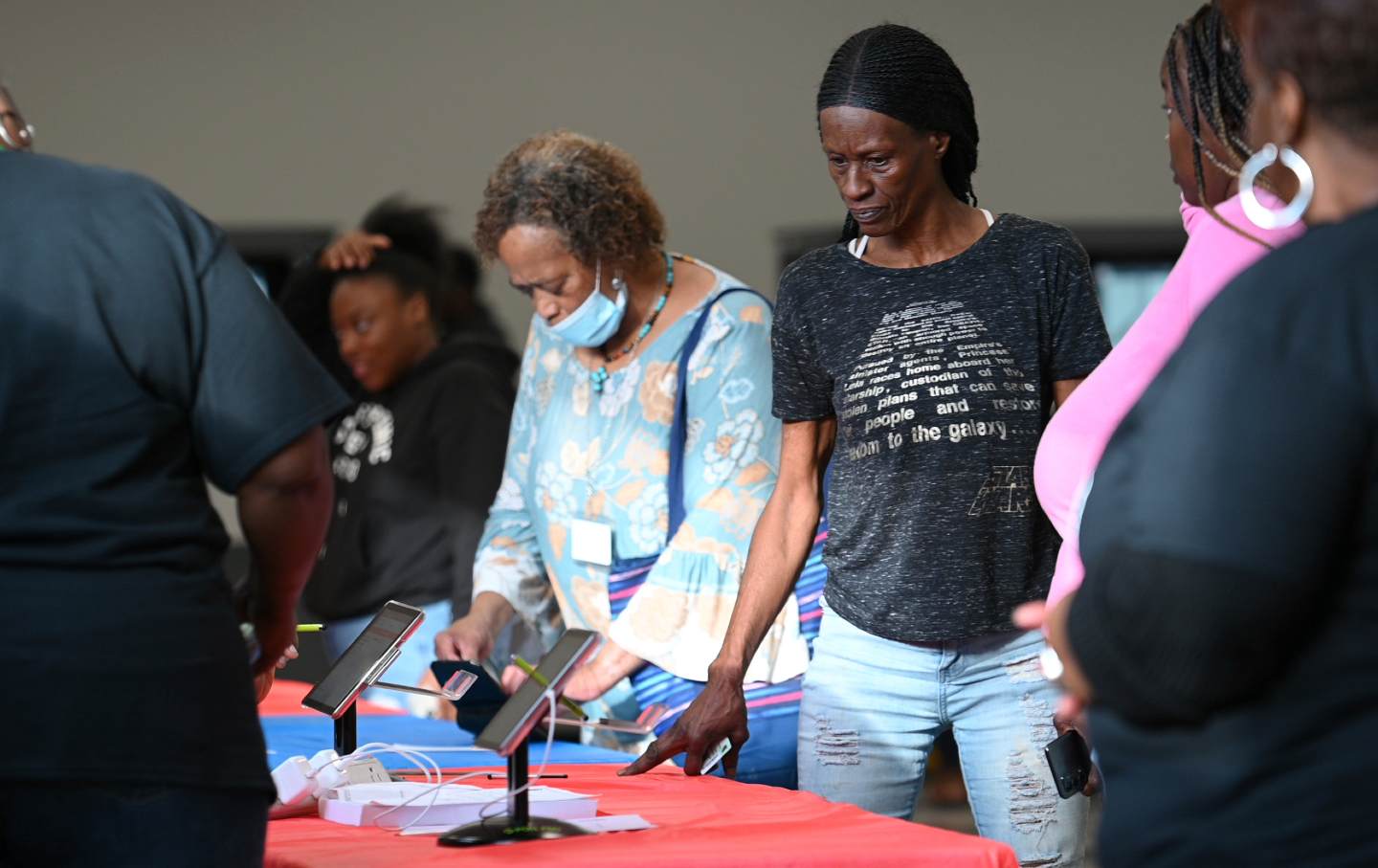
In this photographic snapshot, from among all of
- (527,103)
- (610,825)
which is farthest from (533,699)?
(527,103)

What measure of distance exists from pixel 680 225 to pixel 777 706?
3938 millimetres

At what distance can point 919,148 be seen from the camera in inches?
77.2

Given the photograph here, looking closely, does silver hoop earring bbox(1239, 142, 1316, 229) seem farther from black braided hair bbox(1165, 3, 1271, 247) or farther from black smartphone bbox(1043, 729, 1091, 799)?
black smartphone bbox(1043, 729, 1091, 799)

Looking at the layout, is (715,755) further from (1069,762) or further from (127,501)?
→ (127,501)

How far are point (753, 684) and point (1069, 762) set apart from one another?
2.21ft

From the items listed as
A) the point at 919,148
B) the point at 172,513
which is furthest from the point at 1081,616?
the point at 919,148

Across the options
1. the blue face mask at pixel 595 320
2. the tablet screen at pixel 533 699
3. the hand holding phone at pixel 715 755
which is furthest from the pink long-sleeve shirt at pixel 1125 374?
the blue face mask at pixel 595 320

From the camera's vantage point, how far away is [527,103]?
5945mm

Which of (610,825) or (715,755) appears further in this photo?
(715,755)

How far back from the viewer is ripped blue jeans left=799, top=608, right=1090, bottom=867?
5.86ft

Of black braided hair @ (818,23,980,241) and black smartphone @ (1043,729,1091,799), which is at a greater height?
black braided hair @ (818,23,980,241)

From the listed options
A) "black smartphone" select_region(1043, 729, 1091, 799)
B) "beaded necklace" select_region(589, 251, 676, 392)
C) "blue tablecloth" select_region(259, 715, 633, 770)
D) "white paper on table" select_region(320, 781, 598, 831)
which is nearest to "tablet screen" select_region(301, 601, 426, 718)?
"blue tablecloth" select_region(259, 715, 633, 770)

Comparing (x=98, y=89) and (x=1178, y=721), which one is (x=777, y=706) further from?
(x=98, y=89)

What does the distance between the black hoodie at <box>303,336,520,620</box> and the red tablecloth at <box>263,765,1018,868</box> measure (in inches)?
73.1
